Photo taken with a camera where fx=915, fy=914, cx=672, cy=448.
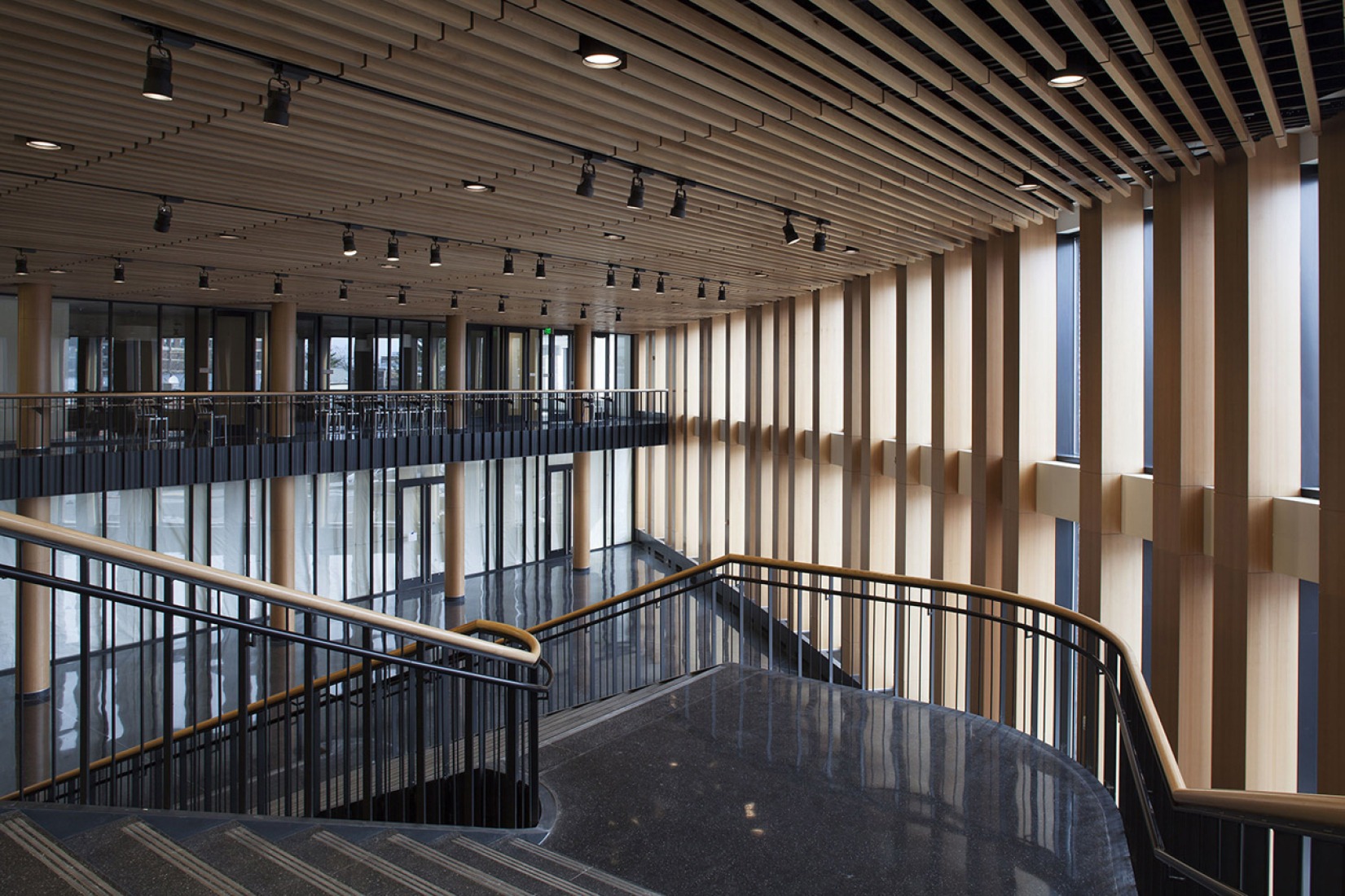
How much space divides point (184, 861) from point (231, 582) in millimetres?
900

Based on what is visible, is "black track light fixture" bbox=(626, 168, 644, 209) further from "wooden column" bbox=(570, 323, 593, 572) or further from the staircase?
"wooden column" bbox=(570, 323, 593, 572)

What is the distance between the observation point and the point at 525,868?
146 inches

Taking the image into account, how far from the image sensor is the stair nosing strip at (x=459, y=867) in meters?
3.28

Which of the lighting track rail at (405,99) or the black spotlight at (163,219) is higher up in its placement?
the lighting track rail at (405,99)

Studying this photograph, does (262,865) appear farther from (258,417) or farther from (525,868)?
(258,417)

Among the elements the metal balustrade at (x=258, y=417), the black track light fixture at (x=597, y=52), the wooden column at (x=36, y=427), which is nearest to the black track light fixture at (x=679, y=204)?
the black track light fixture at (x=597, y=52)

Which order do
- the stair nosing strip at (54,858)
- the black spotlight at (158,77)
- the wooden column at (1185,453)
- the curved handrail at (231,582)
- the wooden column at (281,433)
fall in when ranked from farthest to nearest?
1. the wooden column at (281,433)
2. the wooden column at (1185,453)
3. the black spotlight at (158,77)
4. the curved handrail at (231,582)
5. the stair nosing strip at (54,858)

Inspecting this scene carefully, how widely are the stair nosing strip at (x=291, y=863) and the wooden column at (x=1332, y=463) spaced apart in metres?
6.59

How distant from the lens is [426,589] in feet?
73.3

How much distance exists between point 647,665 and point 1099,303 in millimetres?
9010

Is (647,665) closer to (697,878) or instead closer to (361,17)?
(697,878)

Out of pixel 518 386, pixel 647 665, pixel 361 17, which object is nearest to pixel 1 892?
pixel 361 17

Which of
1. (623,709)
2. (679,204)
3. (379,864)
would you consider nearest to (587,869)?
A: (379,864)

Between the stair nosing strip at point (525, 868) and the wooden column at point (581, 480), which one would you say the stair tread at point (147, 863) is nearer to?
the stair nosing strip at point (525, 868)
